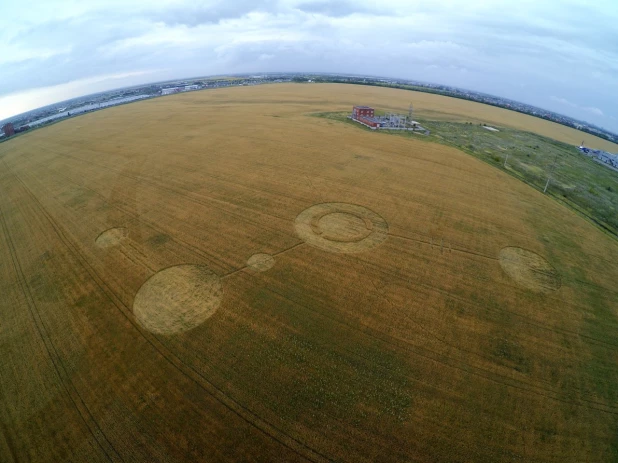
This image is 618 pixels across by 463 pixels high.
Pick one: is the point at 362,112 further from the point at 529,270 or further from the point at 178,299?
the point at 178,299

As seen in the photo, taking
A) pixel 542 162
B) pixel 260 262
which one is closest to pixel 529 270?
pixel 260 262

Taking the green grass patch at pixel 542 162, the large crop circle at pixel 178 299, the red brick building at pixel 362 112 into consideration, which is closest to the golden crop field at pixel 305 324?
the large crop circle at pixel 178 299

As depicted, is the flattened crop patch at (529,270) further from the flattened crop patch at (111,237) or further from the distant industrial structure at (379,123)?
the distant industrial structure at (379,123)

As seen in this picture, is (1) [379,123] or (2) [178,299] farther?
(1) [379,123]

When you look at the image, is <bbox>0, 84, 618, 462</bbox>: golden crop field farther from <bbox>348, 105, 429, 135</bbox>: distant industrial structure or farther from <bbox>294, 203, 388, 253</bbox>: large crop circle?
<bbox>348, 105, 429, 135</bbox>: distant industrial structure

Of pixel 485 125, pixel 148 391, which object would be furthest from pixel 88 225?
pixel 485 125
